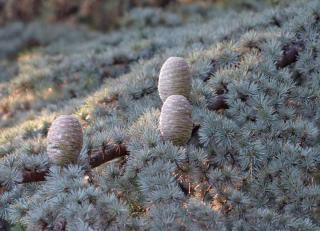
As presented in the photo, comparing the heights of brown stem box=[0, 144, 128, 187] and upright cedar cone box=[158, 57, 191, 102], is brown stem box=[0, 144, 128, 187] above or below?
below

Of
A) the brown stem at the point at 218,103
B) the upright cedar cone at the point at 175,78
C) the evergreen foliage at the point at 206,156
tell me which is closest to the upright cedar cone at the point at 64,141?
the evergreen foliage at the point at 206,156

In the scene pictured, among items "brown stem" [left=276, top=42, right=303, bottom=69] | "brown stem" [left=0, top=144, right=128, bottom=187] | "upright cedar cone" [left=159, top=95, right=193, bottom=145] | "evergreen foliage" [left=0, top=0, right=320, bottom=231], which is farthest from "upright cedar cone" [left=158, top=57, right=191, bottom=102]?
"brown stem" [left=276, top=42, right=303, bottom=69]

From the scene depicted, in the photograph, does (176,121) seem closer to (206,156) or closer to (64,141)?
(206,156)

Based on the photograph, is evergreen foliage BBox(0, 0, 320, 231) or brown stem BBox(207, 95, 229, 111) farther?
brown stem BBox(207, 95, 229, 111)

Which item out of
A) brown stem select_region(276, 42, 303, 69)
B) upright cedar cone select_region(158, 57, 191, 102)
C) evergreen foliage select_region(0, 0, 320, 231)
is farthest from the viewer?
brown stem select_region(276, 42, 303, 69)

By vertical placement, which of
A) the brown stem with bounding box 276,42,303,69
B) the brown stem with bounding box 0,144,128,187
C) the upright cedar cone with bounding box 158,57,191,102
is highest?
the upright cedar cone with bounding box 158,57,191,102

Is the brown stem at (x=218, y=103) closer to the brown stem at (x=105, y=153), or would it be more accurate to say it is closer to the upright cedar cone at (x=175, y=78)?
the upright cedar cone at (x=175, y=78)

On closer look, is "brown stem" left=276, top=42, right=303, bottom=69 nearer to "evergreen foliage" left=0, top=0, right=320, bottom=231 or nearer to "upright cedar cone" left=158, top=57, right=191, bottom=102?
"evergreen foliage" left=0, top=0, right=320, bottom=231
